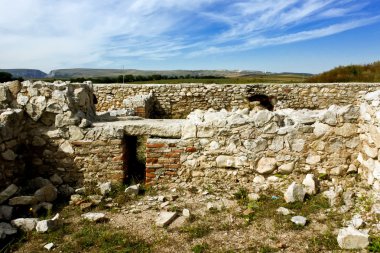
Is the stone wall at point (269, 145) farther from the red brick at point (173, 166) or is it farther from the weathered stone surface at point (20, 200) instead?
the weathered stone surface at point (20, 200)

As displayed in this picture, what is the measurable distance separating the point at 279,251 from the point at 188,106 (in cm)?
990

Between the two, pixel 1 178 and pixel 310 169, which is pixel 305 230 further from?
pixel 1 178

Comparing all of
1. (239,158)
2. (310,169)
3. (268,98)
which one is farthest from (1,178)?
(268,98)

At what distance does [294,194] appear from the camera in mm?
4828

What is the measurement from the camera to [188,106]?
13.3 metres

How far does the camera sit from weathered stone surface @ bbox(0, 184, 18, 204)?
4.84m

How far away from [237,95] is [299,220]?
30.7 feet

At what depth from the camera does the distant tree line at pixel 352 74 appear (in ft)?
60.5

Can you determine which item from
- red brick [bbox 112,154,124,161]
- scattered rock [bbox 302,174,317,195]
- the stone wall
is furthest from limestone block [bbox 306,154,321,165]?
red brick [bbox 112,154,124,161]

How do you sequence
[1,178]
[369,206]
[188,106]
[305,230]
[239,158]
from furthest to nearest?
[188,106], [239,158], [1,178], [369,206], [305,230]

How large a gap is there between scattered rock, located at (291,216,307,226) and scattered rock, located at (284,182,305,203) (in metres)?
0.52

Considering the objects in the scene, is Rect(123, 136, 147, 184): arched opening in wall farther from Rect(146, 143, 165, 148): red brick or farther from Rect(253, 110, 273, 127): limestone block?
Rect(253, 110, 273, 127): limestone block

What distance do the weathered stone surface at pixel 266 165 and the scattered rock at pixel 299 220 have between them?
1.18 m

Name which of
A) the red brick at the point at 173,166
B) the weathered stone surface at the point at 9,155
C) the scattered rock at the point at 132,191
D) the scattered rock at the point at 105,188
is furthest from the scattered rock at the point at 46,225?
the red brick at the point at 173,166
